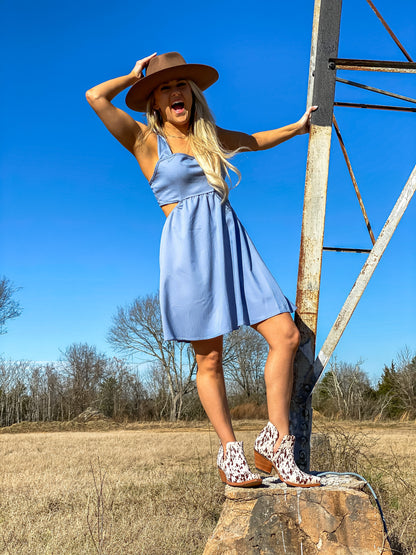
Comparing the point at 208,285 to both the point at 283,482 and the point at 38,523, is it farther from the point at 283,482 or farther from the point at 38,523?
the point at 38,523

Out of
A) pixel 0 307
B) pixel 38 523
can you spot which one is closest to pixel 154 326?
pixel 0 307

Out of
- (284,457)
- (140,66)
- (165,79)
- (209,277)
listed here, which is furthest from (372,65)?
(284,457)

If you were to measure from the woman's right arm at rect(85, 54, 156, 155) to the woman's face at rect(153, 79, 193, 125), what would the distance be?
15 cm

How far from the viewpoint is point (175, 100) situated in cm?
285

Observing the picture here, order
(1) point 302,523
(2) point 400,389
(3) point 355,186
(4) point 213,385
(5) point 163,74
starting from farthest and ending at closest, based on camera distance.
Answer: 1. (2) point 400,389
2. (3) point 355,186
3. (5) point 163,74
4. (4) point 213,385
5. (1) point 302,523

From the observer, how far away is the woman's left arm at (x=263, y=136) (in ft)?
10.0

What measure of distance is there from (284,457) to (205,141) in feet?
5.34

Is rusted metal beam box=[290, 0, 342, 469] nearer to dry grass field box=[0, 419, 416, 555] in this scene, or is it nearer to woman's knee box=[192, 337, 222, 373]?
woman's knee box=[192, 337, 222, 373]

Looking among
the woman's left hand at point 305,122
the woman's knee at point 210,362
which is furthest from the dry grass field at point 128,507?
the woman's left hand at point 305,122

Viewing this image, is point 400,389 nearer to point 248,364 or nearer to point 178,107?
point 248,364

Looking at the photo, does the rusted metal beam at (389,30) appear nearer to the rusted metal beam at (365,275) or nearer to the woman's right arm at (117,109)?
the rusted metal beam at (365,275)

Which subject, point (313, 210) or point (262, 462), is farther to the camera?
point (313, 210)

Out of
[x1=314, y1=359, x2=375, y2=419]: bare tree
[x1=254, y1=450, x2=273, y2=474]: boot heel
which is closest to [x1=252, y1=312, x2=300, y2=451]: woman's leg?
[x1=254, y1=450, x2=273, y2=474]: boot heel

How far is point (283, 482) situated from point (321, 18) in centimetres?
279
